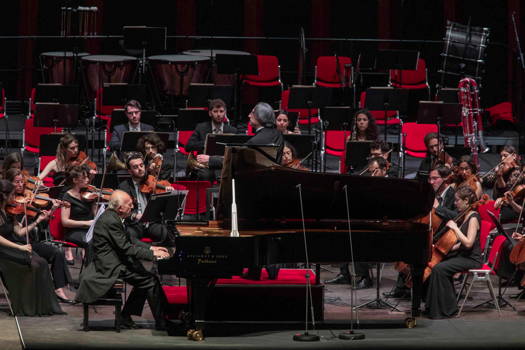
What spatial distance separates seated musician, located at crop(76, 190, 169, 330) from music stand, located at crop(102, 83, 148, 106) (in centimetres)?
442

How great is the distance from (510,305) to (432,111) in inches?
127

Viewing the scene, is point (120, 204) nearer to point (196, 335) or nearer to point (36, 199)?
point (196, 335)

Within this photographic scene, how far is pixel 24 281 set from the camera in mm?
7598

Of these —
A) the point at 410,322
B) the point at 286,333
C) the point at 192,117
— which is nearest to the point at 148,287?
the point at 286,333

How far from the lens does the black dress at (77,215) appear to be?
8.48 meters

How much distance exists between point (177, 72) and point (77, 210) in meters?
4.74

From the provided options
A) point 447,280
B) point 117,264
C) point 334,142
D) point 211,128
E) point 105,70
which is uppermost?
point 105,70

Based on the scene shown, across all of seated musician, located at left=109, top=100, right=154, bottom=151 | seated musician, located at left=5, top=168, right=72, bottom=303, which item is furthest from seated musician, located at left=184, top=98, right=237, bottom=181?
seated musician, located at left=5, top=168, right=72, bottom=303

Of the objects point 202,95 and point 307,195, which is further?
point 202,95

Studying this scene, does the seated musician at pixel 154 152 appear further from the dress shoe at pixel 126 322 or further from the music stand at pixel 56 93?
the dress shoe at pixel 126 322

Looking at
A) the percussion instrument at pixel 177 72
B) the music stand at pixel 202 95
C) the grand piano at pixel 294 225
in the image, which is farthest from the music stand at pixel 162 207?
the percussion instrument at pixel 177 72

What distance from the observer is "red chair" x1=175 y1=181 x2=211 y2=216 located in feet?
31.8

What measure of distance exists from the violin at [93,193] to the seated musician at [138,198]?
188 millimetres

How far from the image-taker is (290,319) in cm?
731
